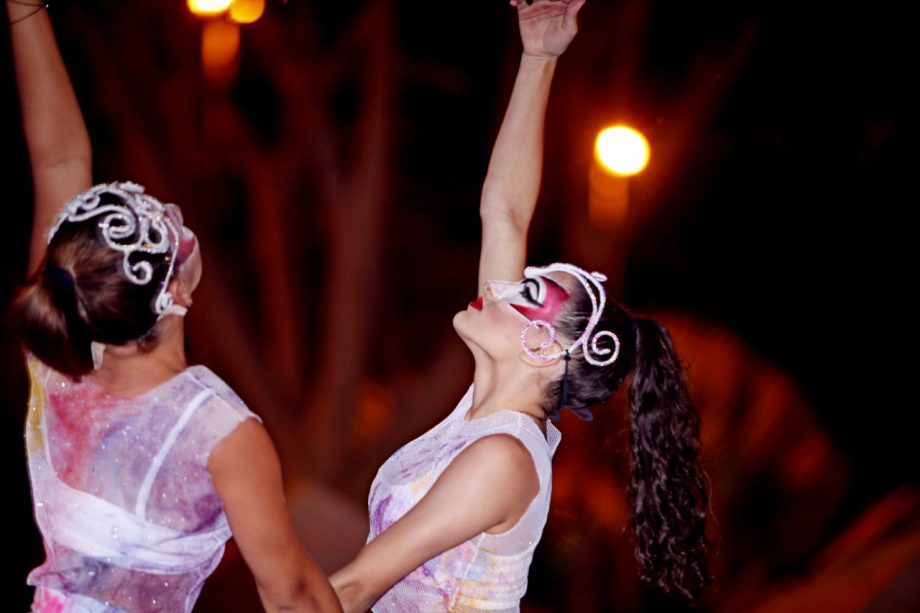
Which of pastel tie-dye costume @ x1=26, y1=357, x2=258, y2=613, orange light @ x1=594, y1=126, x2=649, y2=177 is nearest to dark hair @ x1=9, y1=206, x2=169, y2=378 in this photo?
pastel tie-dye costume @ x1=26, y1=357, x2=258, y2=613

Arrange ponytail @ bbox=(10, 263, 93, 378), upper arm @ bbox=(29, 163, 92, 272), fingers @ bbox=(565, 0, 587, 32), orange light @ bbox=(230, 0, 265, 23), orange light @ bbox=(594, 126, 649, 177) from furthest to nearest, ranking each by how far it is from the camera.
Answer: orange light @ bbox=(230, 0, 265, 23)
orange light @ bbox=(594, 126, 649, 177)
fingers @ bbox=(565, 0, 587, 32)
upper arm @ bbox=(29, 163, 92, 272)
ponytail @ bbox=(10, 263, 93, 378)

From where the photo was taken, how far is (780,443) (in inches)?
183

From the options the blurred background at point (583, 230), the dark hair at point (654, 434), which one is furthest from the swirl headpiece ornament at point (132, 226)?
the blurred background at point (583, 230)

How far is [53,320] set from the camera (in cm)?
133

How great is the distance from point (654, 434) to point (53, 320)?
1238mm

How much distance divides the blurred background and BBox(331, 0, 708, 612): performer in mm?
2177

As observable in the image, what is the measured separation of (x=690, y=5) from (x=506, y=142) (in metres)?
2.52

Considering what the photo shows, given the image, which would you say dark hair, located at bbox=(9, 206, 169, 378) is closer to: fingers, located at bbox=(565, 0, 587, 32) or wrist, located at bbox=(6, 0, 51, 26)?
wrist, located at bbox=(6, 0, 51, 26)

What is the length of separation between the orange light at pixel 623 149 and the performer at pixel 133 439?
3.35 m

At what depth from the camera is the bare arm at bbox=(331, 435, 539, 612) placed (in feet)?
5.13

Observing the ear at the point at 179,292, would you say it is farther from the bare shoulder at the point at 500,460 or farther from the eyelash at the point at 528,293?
the eyelash at the point at 528,293

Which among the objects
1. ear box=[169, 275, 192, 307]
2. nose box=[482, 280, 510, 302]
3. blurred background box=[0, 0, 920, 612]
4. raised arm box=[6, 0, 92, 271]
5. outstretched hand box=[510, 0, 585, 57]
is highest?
outstretched hand box=[510, 0, 585, 57]

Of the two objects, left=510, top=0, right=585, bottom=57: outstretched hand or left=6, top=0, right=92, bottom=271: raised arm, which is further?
left=510, top=0, right=585, bottom=57: outstretched hand

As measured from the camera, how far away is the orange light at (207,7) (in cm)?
480
